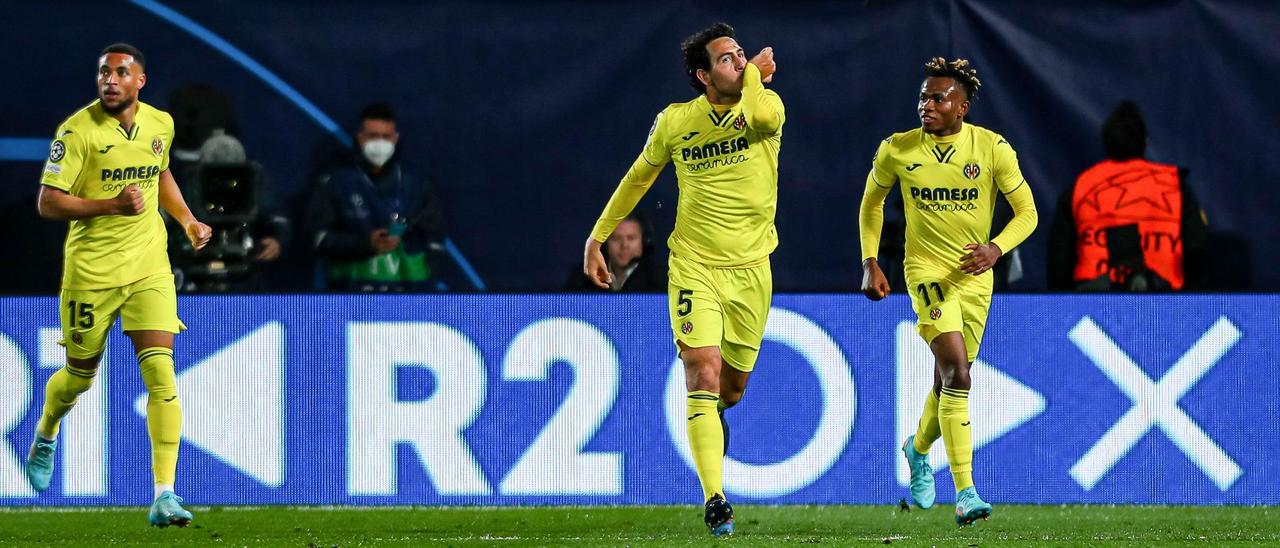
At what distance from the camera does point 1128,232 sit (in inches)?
364

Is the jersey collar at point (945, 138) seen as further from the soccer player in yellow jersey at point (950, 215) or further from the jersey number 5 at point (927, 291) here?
the jersey number 5 at point (927, 291)

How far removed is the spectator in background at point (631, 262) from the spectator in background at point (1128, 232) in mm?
1823

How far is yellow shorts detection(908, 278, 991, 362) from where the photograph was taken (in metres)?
7.86

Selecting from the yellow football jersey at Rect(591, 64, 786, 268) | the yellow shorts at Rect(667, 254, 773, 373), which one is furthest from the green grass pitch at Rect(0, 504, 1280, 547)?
the yellow football jersey at Rect(591, 64, 786, 268)

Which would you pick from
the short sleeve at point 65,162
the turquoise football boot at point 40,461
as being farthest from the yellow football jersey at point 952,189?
the turquoise football boot at point 40,461

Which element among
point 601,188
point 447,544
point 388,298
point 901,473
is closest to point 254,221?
point 388,298

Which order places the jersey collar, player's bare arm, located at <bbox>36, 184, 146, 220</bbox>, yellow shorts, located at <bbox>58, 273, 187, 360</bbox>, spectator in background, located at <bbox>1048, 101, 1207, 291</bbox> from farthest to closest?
spectator in background, located at <bbox>1048, 101, 1207, 291</bbox>, the jersey collar, yellow shorts, located at <bbox>58, 273, 187, 360</bbox>, player's bare arm, located at <bbox>36, 184, 146, 220</bbox>

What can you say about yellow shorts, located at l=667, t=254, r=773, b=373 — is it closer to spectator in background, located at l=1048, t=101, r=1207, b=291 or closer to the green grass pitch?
the green grass pitch

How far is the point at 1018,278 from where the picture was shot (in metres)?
9.34

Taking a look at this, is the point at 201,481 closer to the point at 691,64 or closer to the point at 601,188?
the point at 601,188

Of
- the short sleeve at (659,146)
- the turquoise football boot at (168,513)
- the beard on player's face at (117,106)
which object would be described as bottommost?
the turquoise football boot at (168,513)

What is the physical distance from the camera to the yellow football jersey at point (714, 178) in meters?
7.60

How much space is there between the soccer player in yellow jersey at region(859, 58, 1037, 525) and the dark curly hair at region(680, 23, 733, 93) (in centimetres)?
87

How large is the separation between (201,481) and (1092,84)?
4450 millimetres
